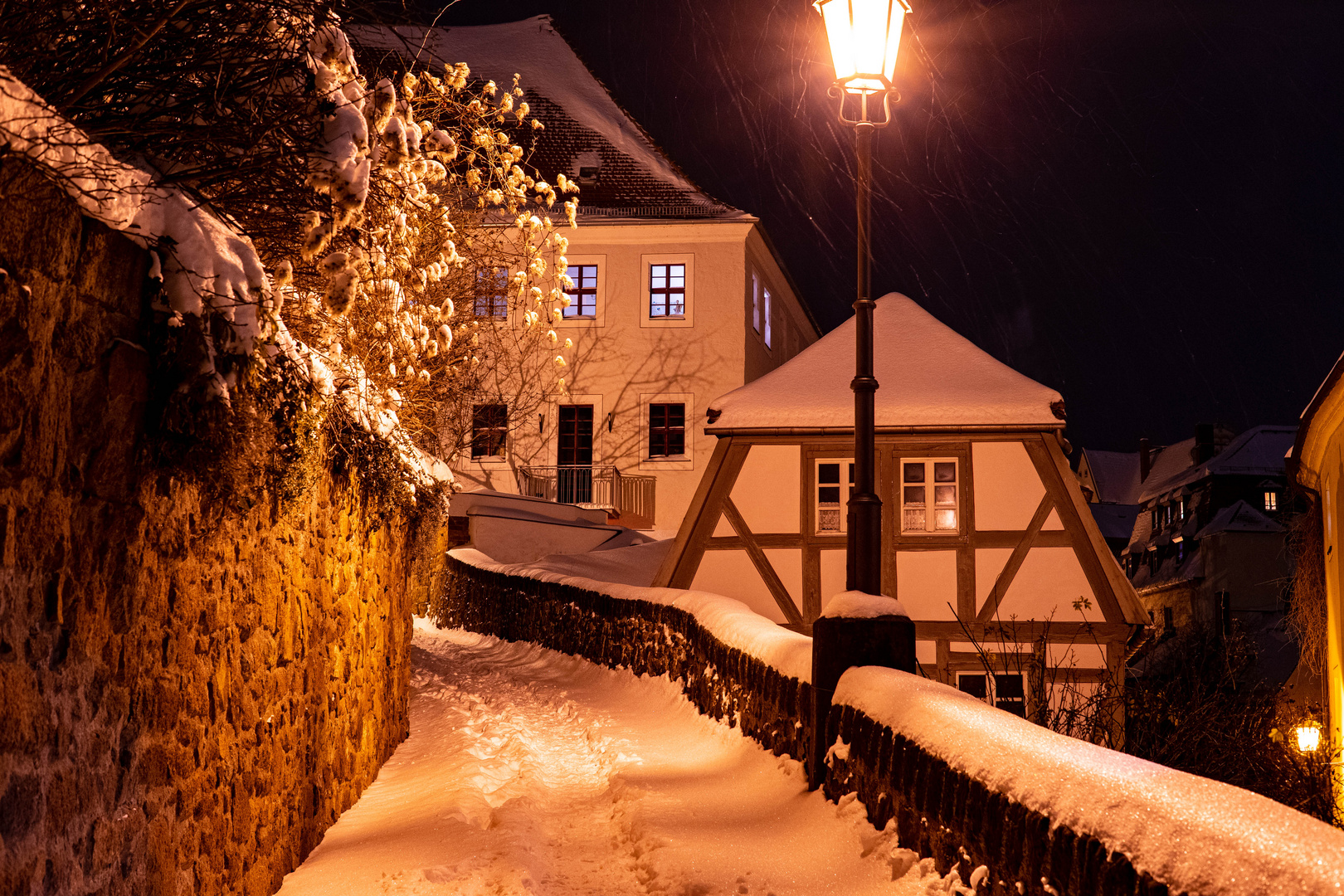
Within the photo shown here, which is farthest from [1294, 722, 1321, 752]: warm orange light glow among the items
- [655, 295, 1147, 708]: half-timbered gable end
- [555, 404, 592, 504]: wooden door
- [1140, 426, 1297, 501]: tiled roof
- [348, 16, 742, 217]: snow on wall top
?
[1140, 426, 1297, 501]: tiled roof

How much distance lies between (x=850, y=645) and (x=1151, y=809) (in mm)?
3257

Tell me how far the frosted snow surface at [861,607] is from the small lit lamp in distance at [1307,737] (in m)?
10.9

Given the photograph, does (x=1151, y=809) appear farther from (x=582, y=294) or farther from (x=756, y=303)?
(x=756, y=303)

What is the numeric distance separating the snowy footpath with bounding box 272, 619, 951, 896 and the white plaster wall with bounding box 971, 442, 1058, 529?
7387 millimetres

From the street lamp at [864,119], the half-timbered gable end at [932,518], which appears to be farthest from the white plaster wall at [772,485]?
the street lamp at [864,119]

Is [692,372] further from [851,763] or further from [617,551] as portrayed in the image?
[851,763]

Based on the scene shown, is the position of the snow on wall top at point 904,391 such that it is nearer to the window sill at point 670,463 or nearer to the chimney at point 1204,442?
the window sill at point 670,463

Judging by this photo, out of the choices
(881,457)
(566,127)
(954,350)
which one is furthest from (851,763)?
(566,127)

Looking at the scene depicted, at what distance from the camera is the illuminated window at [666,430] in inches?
1141

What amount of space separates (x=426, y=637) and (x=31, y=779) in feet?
51.7

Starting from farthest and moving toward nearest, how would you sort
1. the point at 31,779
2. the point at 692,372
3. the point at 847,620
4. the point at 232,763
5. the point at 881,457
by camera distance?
the point at 692,372, the point at 881,457, the point at 847,620, the point at 232,763, the point at 31,779

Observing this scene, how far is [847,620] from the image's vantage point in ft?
20.8

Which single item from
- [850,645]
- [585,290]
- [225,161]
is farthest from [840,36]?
[585,290]

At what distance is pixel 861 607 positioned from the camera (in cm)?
640
